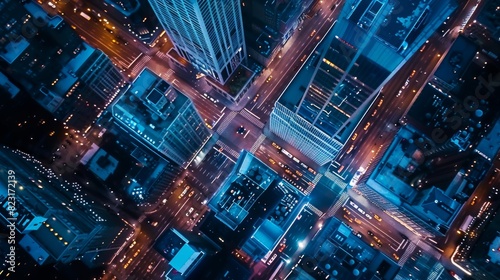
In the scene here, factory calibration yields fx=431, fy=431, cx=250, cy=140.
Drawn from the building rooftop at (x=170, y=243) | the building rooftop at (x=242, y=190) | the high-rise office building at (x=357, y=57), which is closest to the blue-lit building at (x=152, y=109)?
the building rooftop at (x=242, y=190)

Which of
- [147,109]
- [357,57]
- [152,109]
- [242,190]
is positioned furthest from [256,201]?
[357,57]

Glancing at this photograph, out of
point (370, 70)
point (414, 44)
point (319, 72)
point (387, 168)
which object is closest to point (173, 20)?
point (319, 72)

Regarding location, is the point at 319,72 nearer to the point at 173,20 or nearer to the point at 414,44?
the point at 414,44

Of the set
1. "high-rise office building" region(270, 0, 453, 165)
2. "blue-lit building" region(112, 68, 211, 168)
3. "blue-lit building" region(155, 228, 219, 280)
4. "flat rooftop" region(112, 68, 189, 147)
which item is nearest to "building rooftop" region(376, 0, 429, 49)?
"high-rise office building" region(270, 0, 453, 165)

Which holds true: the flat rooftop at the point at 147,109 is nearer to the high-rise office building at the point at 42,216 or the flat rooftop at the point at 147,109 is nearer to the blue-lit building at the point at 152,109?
the blue-lit building at the point at 152,109

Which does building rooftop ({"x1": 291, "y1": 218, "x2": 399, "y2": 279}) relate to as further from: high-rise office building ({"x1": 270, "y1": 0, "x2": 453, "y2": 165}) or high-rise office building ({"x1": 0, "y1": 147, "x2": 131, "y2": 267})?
high-rise office building ({"x1": 0, "y1": 147, "x2": 131, "y2": 267})

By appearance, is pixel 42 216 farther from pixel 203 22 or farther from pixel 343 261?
pixel 343 261
